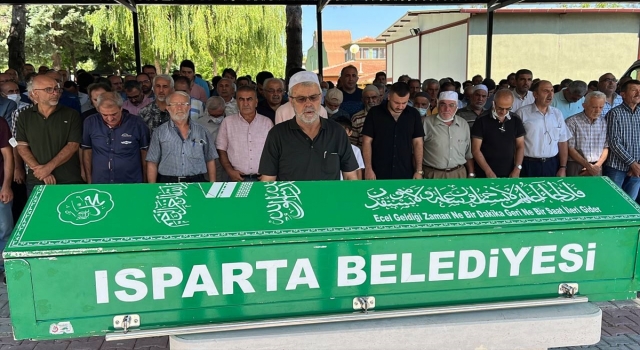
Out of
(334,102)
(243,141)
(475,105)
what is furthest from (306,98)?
(475,105)

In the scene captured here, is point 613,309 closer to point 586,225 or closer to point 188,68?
point 586,225

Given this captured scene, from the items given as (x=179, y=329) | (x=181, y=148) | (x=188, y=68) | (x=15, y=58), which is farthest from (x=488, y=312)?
(x=15, y=58)

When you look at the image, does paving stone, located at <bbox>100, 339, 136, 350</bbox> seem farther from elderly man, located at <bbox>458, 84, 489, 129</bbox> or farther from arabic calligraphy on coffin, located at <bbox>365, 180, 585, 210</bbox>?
elderly man, located at <bbox>458, 84, 489, 129</bbox>

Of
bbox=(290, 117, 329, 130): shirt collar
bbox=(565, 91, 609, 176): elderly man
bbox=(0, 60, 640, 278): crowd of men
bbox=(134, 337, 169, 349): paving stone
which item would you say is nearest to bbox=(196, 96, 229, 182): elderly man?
bbox=(0, 60, 640, 278): crowd of men

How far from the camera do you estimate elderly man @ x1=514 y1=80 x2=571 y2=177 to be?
5219mm

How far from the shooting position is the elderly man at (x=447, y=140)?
5.01 m

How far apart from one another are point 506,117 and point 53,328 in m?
4.21

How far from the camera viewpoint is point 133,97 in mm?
6004

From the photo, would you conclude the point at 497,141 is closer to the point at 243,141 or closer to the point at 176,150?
the point at 243,141

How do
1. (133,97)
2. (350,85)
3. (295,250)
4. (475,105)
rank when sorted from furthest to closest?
1. (350,85)
2. (475,105)
3. (133,97)
4. (295,250)

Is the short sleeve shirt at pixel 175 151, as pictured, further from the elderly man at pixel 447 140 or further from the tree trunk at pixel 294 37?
the tree trunk at pixel 294 37

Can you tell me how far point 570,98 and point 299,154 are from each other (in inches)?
185

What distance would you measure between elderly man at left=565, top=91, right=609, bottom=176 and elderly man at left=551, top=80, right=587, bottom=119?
4.03 feet

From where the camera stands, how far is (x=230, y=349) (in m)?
2.35
